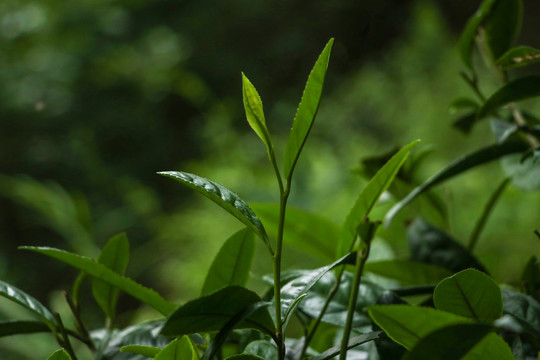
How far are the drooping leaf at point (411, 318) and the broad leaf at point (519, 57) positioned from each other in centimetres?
16

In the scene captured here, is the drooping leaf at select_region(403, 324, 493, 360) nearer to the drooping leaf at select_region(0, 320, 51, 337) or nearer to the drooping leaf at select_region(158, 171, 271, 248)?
the drooping leaf at select_region(158, 171, 271, 248)

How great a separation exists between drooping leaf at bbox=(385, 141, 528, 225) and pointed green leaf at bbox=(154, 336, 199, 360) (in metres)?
0.14

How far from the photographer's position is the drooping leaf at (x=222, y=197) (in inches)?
7.0

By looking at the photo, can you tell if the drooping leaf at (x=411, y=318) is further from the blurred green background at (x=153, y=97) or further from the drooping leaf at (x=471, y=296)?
the blurred green background at (x=153, y=97)

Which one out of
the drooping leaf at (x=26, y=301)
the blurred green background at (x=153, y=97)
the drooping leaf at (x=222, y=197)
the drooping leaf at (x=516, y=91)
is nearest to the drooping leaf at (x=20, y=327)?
the drooping leaf at (x=26, y=301)

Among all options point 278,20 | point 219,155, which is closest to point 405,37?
point 278,20

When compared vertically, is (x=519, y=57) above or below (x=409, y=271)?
above

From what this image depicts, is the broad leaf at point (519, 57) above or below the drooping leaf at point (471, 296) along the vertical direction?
above

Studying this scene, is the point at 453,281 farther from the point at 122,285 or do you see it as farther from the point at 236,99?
the point at 236,99

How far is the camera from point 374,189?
8.5 inches

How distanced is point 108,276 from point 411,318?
0.13 meters

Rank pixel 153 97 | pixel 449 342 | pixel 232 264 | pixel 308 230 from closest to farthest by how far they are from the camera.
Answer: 1. pixel 449 342
2. pixel 232 264
3. pixel 308 230
4. pixel 153 97

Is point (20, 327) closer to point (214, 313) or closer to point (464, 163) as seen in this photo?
point (214, 313)

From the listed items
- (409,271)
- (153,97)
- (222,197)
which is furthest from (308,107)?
(153,97)
